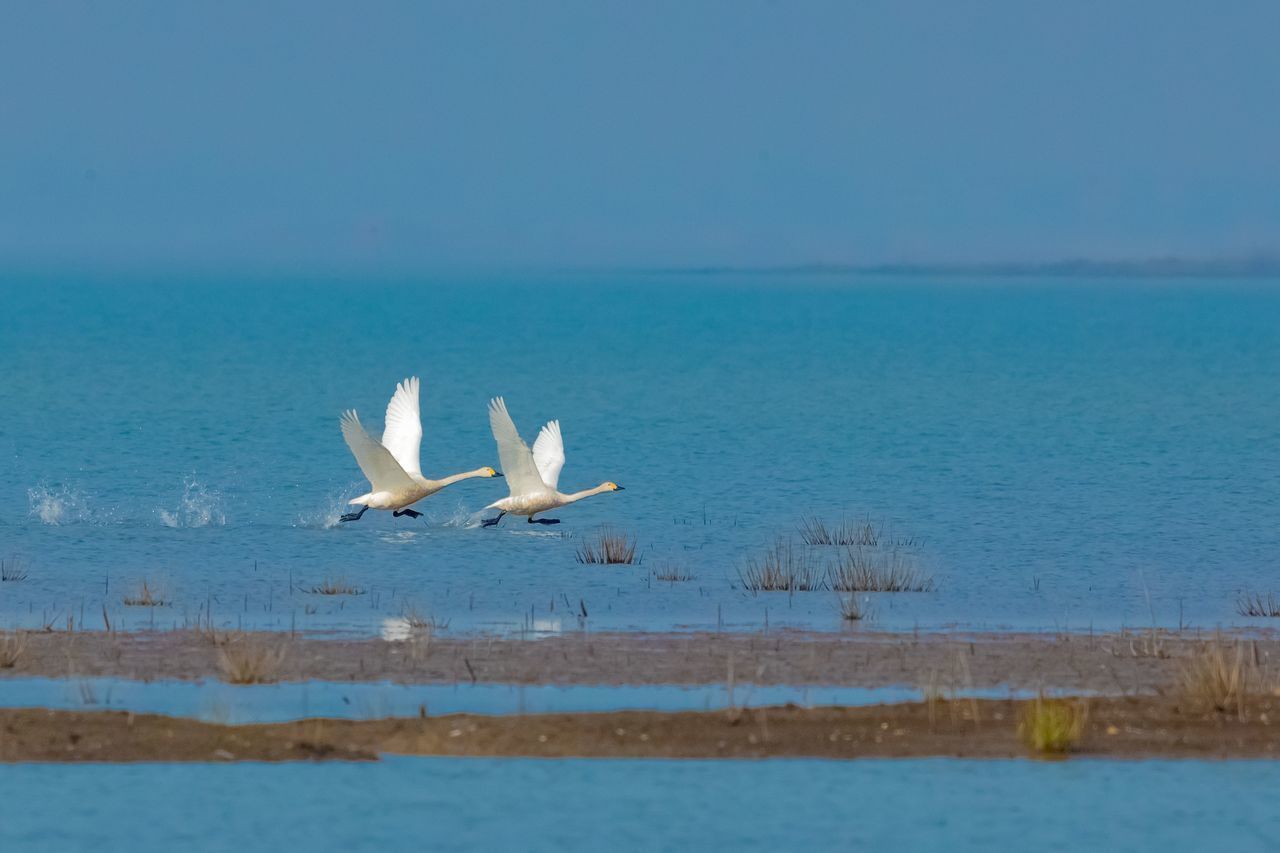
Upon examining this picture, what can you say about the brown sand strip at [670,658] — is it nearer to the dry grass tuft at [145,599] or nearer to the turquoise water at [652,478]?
the turquoise water at [652,478]

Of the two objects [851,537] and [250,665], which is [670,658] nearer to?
[250,665]

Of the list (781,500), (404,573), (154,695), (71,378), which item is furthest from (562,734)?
(71,378)

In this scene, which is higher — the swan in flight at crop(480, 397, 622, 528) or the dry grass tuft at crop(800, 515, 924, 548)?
the swan in flight at crop(480, 397, 622, 528)

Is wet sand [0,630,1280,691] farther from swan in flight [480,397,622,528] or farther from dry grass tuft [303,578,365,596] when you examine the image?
swan in flight [480,397,622,528]

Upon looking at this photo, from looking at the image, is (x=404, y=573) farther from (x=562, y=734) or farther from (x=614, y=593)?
(x=562, y=734)

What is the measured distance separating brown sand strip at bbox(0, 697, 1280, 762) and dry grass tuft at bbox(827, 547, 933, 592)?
27.6 ft

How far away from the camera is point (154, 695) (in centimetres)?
1797

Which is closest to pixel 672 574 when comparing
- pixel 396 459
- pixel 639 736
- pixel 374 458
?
pixel 374 458

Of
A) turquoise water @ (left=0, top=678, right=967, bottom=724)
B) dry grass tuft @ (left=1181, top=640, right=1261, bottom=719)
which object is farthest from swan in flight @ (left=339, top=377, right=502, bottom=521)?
dry grass tuft @ (left=1181, top=640, right=1261, bottom=719)

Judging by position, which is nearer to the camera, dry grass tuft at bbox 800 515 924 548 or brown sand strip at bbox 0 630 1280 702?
brown sand strip at bbox 0 630 1280 702

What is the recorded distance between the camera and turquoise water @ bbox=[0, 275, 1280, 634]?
24984mm

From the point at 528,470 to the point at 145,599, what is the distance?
7116mm

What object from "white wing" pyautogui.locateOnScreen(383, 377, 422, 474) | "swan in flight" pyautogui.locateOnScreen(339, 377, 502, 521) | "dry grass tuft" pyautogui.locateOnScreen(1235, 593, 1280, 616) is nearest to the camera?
"dry grass tuft" pyautogui.locateOnScreen(1235, 593, 1280, 616)

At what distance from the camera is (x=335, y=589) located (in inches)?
977
